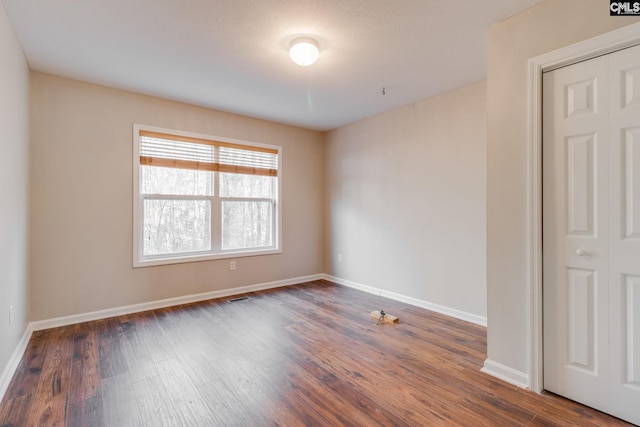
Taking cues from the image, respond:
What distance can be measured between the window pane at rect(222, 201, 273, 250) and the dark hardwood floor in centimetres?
131

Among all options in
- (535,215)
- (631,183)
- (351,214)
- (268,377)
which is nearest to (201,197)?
(351,214)

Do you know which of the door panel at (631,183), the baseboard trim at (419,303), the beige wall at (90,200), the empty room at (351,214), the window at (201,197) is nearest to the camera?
the door panel at (631,183)

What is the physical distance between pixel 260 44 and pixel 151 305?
3130 millimetres

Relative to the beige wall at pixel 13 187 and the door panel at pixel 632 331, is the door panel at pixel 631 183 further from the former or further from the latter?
the beige wall at pixel 13 187

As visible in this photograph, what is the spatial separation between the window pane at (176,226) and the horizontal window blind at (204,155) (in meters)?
0.49

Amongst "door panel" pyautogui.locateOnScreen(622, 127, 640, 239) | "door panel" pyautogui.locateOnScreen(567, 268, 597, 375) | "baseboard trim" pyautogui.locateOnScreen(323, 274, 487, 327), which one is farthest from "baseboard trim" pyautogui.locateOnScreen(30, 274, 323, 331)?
"door panel" pyautogui.locateOnScreen(622, 127, 640, 239)

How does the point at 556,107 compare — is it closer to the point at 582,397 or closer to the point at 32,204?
the point at 582,397

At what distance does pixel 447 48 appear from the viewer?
255 centimetres

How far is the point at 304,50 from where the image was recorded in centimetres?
240

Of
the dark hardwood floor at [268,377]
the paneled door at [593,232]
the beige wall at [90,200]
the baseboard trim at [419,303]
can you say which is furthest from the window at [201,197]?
the paneled door at [593,232]

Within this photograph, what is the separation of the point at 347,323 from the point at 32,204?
334 cm

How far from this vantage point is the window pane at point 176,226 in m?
3.73

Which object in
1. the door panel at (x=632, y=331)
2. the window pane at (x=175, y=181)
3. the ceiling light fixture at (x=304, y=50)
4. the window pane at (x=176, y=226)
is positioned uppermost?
the ceiling light fixture at (x=304, y=50)

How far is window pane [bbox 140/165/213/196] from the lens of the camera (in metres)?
3.70
